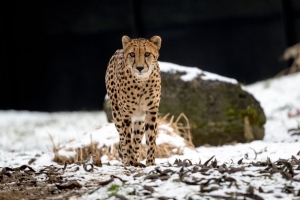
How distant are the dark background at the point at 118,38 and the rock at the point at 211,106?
289 cm

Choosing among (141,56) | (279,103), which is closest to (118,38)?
(279,103)

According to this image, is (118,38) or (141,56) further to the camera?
(118,38)

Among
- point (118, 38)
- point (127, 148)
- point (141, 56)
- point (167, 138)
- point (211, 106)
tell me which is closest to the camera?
point (141, 56)

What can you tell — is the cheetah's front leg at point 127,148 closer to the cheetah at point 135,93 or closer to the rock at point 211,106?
the cheetah at point 135,93

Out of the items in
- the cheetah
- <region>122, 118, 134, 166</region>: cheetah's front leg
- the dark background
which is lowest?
<region>122, 118, 134, 166</region>: cheetah's front leg

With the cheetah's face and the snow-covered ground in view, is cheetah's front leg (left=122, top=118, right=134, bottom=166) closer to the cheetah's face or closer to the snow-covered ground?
the snow-covered ground

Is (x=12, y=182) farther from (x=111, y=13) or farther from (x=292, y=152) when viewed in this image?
(x=111, y=13)

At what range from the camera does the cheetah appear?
4738 mm

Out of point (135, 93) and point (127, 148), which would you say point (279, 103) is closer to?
point (127, 148)

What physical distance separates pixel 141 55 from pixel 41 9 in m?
5.90

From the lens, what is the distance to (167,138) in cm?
620

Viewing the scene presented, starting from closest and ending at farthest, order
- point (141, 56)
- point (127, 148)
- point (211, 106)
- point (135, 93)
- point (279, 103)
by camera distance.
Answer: point (141, 56) → point (135, 93) → point (127, 148) → point (211, 106) → point (279, 103)

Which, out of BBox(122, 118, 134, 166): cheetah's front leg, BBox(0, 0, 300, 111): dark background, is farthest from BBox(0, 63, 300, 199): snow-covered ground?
BBox(0, 0, 300, 111): dark background

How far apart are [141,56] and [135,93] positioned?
15.7 inches
